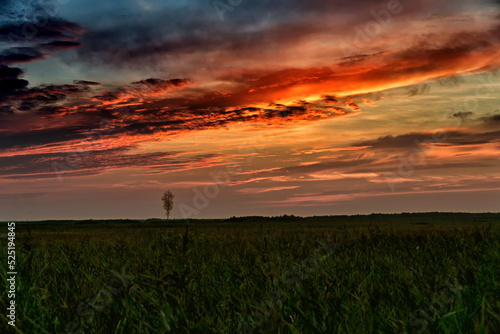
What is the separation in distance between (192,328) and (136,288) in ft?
3.75

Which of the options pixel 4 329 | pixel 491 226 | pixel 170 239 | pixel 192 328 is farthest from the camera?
pixel 491 226

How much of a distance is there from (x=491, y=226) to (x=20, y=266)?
1217cm

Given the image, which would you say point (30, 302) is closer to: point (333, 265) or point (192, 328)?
point (192, 328)

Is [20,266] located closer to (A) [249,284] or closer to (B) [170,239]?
(A) [249,284]

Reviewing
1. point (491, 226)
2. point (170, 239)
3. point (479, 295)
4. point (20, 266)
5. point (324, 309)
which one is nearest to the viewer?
point (324, 309)

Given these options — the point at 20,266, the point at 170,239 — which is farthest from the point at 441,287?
the point at 170,239

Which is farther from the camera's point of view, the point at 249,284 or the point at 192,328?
the point at 249,284

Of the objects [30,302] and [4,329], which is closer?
[4,329]

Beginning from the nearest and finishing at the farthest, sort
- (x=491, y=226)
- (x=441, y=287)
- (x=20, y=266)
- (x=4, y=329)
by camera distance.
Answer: (x=4, y=329), (x=441, y=287), (x=20, y=266), (x=491, y=226)

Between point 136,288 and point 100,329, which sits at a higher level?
point 136,288

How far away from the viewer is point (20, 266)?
19.3 feet

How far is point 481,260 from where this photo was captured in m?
7.32

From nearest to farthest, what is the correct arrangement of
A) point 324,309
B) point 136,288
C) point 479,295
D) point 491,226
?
1. point 324,309
2. point 136,288
3. point 479,295
4. point 491,226

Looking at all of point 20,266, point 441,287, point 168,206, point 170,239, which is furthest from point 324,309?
point 168,206
